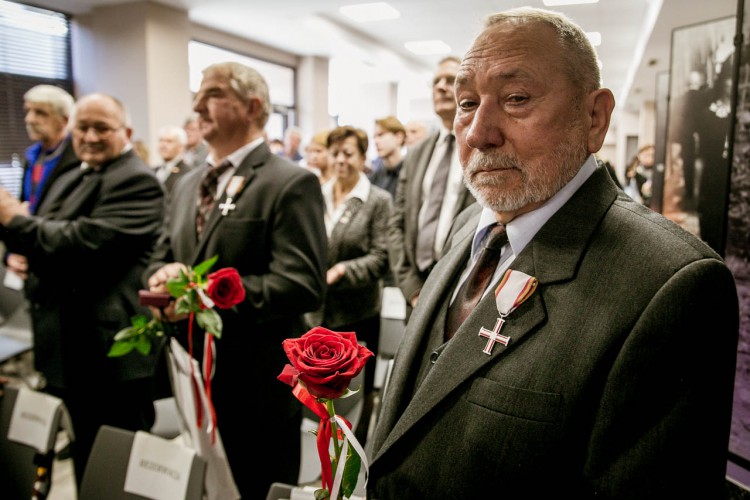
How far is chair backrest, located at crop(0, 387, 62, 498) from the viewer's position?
61.8 inches

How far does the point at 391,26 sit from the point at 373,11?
31 cm

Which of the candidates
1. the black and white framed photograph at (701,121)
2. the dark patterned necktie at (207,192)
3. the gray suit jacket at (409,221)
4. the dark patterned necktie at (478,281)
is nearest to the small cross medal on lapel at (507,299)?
the dark patterned necktie at (478,281)

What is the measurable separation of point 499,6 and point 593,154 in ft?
1.09

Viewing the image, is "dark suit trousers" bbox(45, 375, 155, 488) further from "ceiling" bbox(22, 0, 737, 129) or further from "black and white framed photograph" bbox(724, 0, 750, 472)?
"black and white framed photograph" bbox(724, 0, 750, 472)

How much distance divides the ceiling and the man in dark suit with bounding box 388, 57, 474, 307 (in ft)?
1.01

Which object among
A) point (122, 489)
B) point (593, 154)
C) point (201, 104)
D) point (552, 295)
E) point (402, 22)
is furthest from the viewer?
point (402, 22)

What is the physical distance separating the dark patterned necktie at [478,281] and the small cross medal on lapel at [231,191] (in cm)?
94

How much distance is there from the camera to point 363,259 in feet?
8.63

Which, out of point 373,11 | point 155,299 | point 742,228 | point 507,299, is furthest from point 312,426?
point 373,11

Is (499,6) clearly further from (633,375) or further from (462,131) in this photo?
(633,375)

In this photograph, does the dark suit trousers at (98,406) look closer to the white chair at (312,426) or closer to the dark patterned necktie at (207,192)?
the white chair at (312,426)

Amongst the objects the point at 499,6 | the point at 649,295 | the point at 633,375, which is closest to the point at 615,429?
the point at 633,375

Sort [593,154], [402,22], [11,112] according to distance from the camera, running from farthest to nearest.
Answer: [11,112], [402,22], [593,154]

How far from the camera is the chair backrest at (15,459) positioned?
1.57 metres
